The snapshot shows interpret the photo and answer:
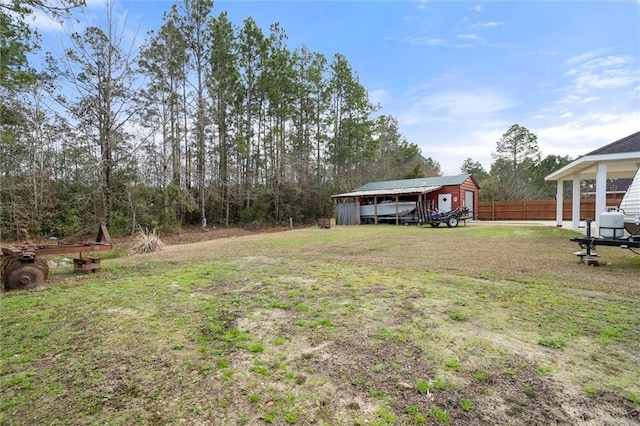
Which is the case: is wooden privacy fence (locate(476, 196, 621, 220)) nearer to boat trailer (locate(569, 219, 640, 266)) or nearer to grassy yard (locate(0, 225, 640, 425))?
boat trailer (locate(569, 219, 640, 266))

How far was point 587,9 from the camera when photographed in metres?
7.54

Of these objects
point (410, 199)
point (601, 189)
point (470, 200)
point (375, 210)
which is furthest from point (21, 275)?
point (470, 200)

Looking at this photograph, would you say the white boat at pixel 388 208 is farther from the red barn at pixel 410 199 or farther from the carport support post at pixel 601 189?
the carport support post at pixel 601 189

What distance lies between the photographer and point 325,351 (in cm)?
253

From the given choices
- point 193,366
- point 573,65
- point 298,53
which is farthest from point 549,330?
point 298,53

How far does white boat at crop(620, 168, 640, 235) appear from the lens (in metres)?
5.97

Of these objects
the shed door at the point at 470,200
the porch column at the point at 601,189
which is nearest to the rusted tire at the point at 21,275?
the porch column at the point at 601,189

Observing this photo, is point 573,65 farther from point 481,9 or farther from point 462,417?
point 462,417

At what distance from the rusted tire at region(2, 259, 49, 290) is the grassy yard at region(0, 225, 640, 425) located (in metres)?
0.27

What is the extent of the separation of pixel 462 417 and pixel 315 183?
20725 mm

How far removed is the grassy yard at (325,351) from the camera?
183cm

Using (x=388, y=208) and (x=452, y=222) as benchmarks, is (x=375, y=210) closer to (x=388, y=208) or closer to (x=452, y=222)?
(x=388, y=208)

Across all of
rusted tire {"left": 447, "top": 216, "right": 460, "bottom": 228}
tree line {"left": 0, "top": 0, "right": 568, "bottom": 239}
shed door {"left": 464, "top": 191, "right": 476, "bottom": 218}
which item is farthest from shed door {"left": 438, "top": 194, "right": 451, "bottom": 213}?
A: tree line {"left": 0, "top": 0, "right": 568, "bottom": 239}

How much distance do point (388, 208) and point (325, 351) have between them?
1821 cm
